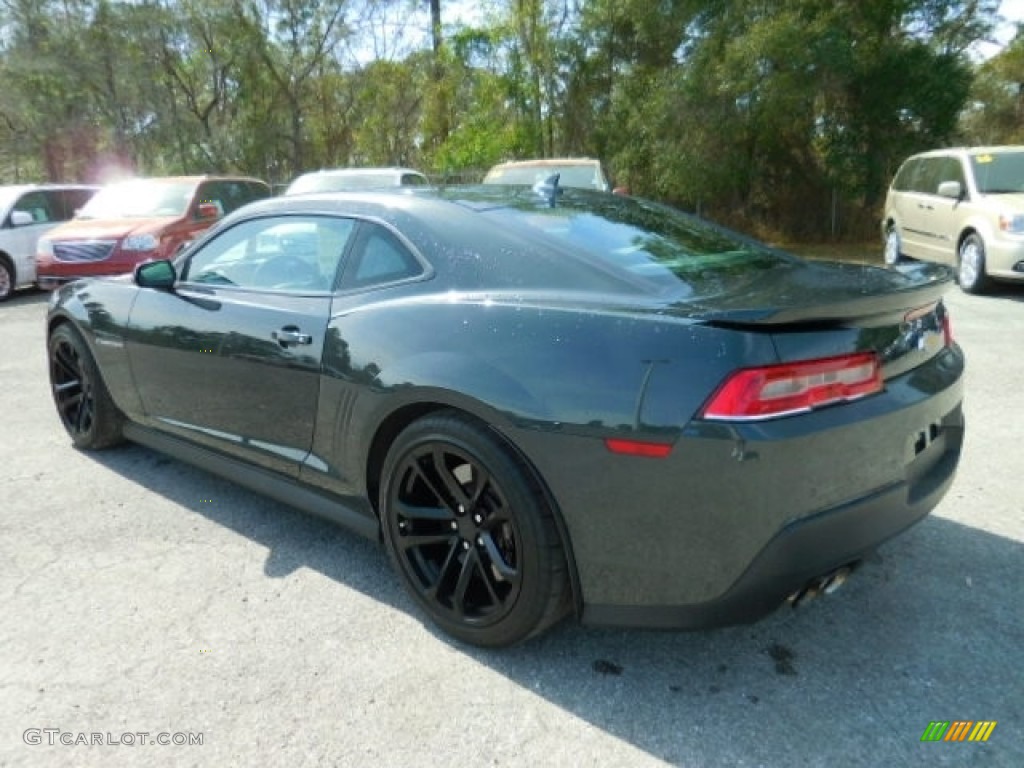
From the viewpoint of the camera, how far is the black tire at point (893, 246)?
1138 centimetres

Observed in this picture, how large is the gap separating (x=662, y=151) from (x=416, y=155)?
1446 cm

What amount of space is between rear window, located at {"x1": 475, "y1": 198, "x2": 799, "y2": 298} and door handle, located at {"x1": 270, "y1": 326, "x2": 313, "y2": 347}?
2.62 feet

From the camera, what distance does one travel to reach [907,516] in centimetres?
233

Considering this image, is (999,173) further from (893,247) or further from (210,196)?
(210,196)

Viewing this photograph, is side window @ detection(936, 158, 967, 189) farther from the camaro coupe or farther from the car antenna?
the car antenna

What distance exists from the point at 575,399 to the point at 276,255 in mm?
1796

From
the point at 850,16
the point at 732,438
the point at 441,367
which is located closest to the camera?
the point at 732,438

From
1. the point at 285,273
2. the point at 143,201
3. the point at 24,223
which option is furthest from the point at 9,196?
the point at 285,273

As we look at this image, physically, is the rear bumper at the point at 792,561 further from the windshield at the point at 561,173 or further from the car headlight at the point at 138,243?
the car headlight at the point at 138,243

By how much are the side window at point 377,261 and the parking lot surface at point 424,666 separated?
1.12 metres

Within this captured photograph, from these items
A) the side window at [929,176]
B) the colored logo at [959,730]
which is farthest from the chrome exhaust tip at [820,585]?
the side window at [929,176]

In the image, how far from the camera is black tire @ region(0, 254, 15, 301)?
1108cm

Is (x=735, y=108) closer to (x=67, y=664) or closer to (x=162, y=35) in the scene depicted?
(x=67, y=664)

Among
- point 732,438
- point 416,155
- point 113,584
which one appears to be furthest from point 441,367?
point 416,155
